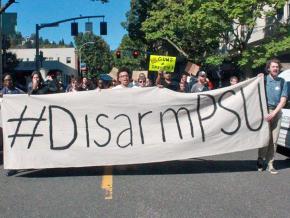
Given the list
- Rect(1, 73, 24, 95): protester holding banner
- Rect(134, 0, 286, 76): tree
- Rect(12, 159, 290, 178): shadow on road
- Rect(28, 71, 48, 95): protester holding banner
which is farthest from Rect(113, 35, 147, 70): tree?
Rect(12, 159, 290, 178): shadow on road

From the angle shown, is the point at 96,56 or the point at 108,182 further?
the point at 96,56

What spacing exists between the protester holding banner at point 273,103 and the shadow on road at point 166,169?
300mm

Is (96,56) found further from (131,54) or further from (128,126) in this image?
(128,126)

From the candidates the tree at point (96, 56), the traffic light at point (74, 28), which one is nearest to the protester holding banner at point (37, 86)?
the traffic light at point (74, 28)

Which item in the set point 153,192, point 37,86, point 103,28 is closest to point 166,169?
point 153,192

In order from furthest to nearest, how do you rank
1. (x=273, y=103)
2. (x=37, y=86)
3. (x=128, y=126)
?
(x=37, y=86) → (x=273, y=103) → (x=128, y=126)

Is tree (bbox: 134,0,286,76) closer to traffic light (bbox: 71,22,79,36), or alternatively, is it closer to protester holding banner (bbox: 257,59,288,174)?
traffic light (bbox: 71,22,79,36)

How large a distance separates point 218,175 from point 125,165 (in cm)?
165

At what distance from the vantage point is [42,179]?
8.22 m

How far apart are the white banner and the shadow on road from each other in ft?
0.71

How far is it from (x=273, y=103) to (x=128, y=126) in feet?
7.03

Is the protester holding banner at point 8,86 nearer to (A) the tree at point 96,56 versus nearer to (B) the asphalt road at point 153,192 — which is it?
(B) the asphalt road at point 153,192

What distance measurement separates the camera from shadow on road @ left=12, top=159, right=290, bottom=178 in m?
8.62

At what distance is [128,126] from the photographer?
28.3ft
